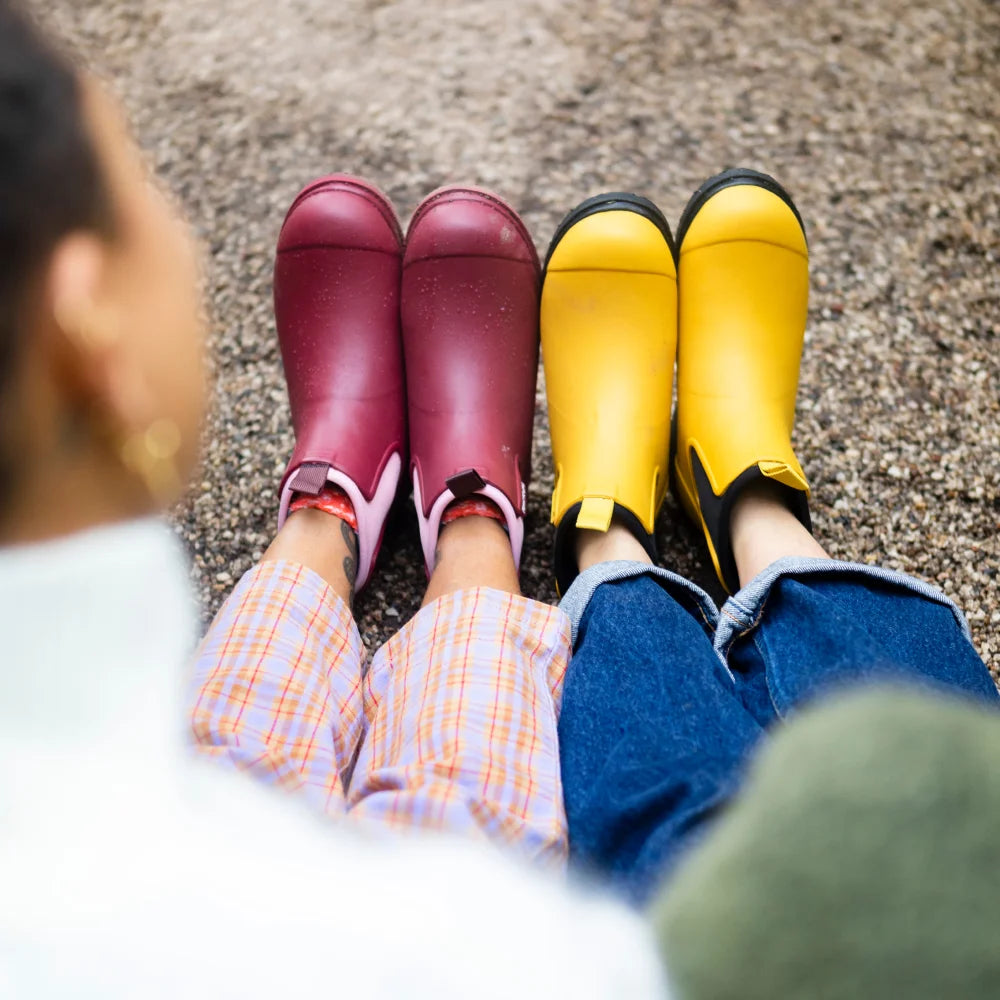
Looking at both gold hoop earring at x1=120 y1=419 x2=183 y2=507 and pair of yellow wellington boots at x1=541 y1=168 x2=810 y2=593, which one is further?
pair of yellow wellington boots at x1=541 y1=168 x2=810 y2=593

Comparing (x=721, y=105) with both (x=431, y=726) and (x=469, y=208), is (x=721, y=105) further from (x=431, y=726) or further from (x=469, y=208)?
(x=431, y=726)

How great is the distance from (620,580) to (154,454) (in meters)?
0.45

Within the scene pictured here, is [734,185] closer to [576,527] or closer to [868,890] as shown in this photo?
[576,527]

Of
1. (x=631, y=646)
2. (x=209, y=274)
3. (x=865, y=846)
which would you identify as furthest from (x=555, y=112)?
(x=865, y=846)

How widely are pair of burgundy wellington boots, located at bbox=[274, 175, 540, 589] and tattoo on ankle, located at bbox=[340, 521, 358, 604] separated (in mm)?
43

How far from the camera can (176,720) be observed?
66cm

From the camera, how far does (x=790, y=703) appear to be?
0.71 meters

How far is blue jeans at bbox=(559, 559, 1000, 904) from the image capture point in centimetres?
61

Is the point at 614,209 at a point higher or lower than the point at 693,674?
higher

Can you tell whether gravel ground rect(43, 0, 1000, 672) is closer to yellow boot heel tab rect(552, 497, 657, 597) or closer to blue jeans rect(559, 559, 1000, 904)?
yellow boot heel tab rect(552, 497, 657, 597)

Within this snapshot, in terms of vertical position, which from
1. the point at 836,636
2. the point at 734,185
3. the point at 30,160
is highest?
the point at 30,160

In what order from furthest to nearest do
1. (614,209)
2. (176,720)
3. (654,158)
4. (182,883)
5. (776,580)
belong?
(654,158) < (614,209) < (776,580) < (176,720) < (182,883)

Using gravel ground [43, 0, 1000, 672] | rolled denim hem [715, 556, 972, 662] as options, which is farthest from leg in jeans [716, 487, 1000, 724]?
gravel ground [43, 0, 1000, 672]


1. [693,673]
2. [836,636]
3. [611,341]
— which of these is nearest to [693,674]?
[693,673]
